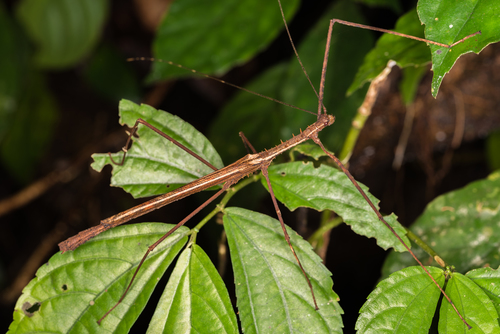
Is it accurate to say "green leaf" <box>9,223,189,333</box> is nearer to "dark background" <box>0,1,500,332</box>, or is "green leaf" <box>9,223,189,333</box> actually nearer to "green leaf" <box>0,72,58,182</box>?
"dark background" <box>0,1,500,332</box>

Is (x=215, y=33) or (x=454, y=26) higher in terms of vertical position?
(x=215, y=33)

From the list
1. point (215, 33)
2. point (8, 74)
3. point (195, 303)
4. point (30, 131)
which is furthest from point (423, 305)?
point (30, 131)

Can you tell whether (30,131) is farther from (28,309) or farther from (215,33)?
(28,309)

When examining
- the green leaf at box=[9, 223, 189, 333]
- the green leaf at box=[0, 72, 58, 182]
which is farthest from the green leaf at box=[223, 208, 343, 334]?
the green leaf at box=[0, 72, 58, 182]

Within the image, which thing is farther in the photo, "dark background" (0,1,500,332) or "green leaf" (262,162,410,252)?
"dark background" (0,1,500,332)

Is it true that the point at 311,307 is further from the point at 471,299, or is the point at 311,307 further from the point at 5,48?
the point at 5,48

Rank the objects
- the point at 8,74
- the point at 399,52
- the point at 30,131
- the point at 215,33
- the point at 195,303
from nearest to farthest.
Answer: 1. the point at 195,303
2. the point at 399,52
3. the point at 215,33
4. the point at 8,74
5. the point at 30,131
